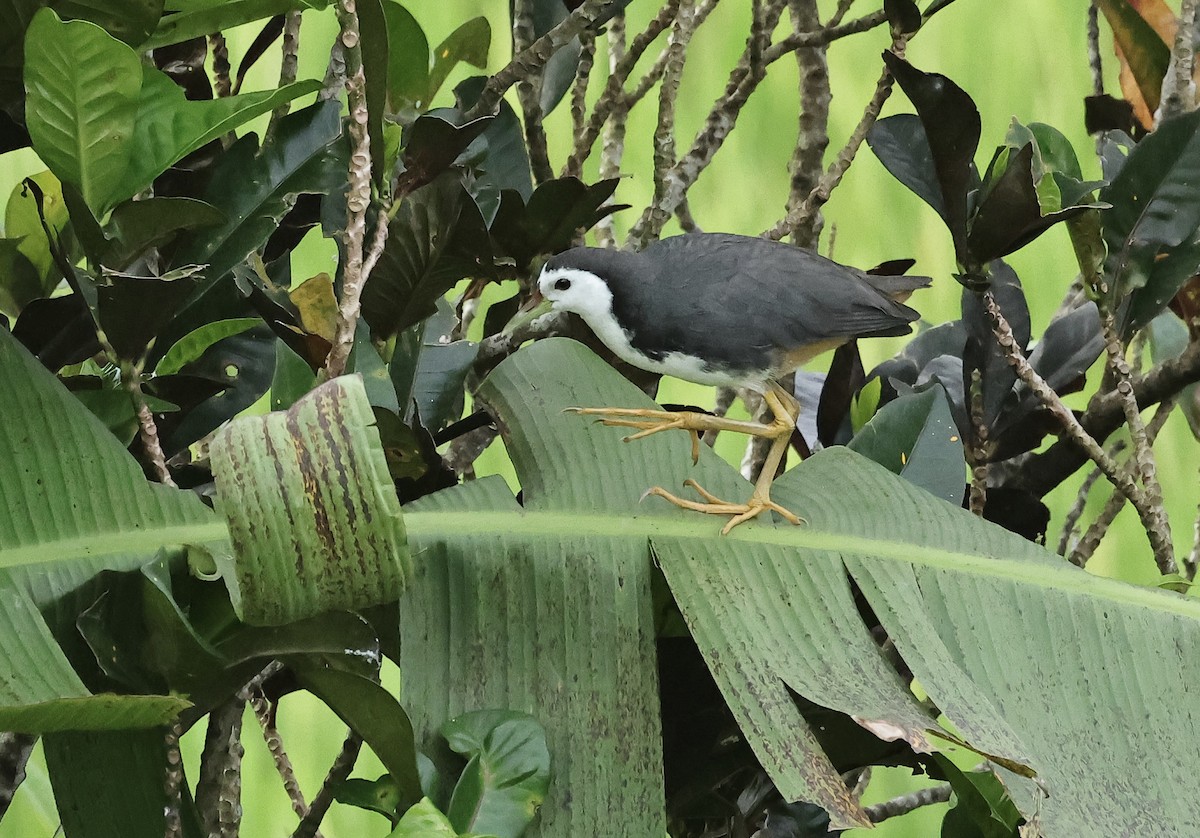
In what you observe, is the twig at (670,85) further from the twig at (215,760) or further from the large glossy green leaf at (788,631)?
the twig at (215,760)

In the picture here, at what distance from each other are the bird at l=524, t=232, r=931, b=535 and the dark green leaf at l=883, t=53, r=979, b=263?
0.09 metres

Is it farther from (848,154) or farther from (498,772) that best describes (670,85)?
(498,772)

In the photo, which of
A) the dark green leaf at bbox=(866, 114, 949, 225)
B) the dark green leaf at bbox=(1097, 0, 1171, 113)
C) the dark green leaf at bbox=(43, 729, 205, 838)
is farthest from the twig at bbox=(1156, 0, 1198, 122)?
the dark green leaf at bbox=(43, 729, 205, 838)

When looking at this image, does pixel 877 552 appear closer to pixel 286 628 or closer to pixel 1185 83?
pixel 286 628

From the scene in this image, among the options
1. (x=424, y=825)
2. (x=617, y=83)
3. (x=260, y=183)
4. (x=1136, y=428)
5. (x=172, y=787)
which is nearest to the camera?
(x=424, y=825)

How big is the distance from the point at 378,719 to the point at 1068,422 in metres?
0.43

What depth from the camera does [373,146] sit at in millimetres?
521

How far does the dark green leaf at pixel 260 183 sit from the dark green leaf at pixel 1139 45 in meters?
0.54

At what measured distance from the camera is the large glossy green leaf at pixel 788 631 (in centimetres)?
44

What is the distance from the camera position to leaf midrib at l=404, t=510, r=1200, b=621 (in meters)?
0.51

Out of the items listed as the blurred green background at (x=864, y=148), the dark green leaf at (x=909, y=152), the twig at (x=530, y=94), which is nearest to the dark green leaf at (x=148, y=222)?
the twig at (x=530, y=94)

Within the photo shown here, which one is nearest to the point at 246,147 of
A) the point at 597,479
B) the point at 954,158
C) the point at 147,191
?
the point at 147,191

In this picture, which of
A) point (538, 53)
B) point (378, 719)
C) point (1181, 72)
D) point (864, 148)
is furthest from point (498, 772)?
point (864, 148)

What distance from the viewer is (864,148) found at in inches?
64.7
